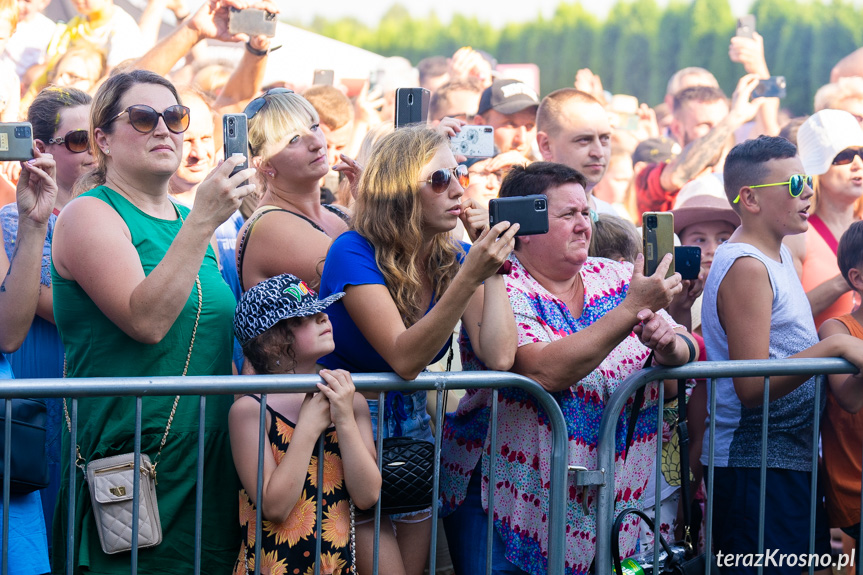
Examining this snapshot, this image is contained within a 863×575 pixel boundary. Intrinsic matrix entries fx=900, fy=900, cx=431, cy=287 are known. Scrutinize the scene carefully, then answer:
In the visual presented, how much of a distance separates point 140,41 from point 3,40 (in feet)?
2.74

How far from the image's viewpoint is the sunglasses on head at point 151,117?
255 cm

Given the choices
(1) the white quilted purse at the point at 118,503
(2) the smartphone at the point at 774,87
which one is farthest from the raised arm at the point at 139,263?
(2) the smartphone at the point at 774,87

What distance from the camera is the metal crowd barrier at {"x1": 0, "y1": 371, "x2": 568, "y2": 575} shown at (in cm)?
226

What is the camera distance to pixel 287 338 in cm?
254

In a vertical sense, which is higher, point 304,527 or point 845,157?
Result: point 845,157

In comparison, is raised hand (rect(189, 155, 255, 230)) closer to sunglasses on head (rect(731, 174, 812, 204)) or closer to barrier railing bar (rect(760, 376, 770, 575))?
barrier railing bar (rect(760, 376, 770, 575))

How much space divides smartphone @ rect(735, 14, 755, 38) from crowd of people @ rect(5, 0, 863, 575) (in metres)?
4.86

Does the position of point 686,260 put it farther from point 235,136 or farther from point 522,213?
point 235,136

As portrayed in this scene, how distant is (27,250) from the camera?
2680 mm

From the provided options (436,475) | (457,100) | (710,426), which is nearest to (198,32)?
(457,100)

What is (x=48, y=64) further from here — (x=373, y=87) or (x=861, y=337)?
(x=861, y=337)

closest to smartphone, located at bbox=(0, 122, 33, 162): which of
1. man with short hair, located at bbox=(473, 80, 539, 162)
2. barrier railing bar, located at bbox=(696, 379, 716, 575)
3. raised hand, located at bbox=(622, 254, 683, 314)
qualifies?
raised hand, located at bbox=(622, 254, 683, 314)

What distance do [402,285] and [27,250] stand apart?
Result: 44.3 inches

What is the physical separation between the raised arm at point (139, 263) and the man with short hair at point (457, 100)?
429cm
